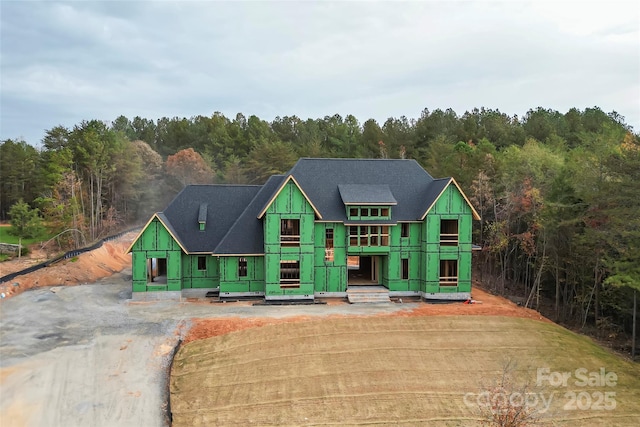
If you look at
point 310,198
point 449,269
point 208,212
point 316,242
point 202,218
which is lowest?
point 449,269

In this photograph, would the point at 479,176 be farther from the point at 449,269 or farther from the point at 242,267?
the point at 242,267

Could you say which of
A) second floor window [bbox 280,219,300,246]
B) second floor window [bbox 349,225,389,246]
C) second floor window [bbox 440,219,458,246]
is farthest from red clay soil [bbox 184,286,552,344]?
second floor window [bbox 280,219,300,246]

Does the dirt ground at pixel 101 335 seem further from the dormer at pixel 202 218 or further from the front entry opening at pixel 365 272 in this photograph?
the dormer at pixel 202 218

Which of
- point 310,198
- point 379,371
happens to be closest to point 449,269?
point 310,198

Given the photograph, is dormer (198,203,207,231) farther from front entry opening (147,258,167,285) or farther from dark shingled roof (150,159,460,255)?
front entry opening (147,258,167,285)

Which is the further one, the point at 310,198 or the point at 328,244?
the point at 310,198

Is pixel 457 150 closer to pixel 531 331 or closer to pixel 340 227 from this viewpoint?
pixel 340 227

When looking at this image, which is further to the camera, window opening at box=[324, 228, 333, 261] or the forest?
window opening at box=[324, 228, 333, 261]
